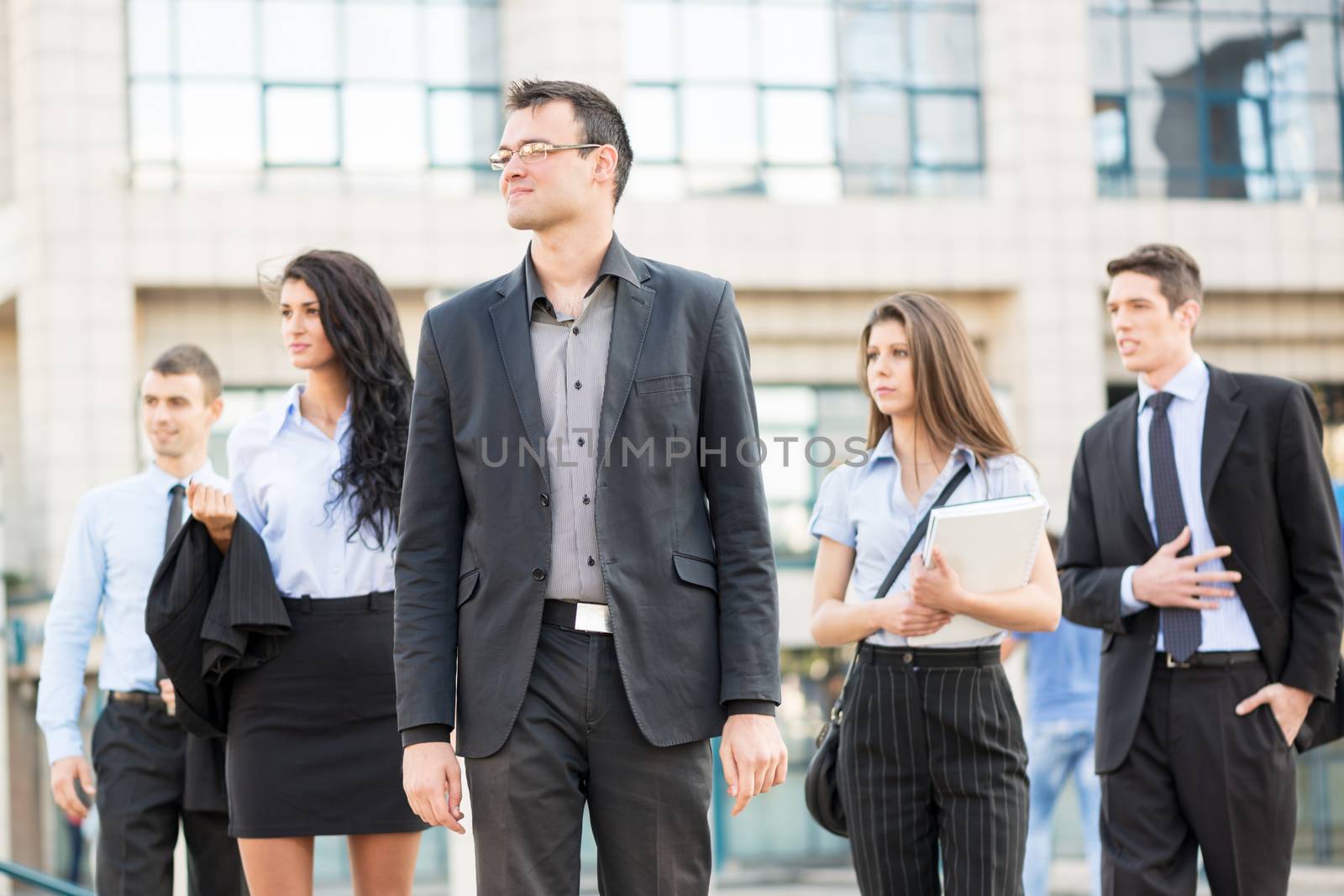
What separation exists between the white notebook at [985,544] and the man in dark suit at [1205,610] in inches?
31.2

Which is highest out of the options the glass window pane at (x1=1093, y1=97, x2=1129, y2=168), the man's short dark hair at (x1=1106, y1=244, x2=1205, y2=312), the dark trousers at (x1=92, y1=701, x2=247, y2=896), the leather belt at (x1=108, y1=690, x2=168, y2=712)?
the glass window pane at (x1=1093, y1=97, x2=1129, y2=168)

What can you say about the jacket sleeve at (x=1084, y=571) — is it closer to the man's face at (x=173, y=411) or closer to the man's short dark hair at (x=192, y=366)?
the man's short dark hair at (x=192, y=366)

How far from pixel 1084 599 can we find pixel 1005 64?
20.2 metres

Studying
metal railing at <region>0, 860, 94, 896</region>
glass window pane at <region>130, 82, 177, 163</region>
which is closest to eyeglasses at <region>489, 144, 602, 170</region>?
metal railing at <region>0, 860, 94, 896</region>

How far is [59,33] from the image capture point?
73.1ft

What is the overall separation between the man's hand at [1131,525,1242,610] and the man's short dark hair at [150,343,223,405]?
3.55 metres

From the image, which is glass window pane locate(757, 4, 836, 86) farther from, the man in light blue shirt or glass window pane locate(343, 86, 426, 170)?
the man in light blue shirt

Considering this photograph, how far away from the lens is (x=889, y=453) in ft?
17.2

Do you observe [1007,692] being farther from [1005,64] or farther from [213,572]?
[1005,64]

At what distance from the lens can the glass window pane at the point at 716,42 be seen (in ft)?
79.6

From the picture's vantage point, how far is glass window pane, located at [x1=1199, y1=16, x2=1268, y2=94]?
25.5 meters

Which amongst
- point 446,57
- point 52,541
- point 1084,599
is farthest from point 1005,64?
point 1084,599

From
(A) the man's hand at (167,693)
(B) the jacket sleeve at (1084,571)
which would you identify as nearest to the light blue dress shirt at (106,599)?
(A) the man's hand at (167,693)

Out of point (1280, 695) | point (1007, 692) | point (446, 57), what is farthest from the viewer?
point (446, 57)
